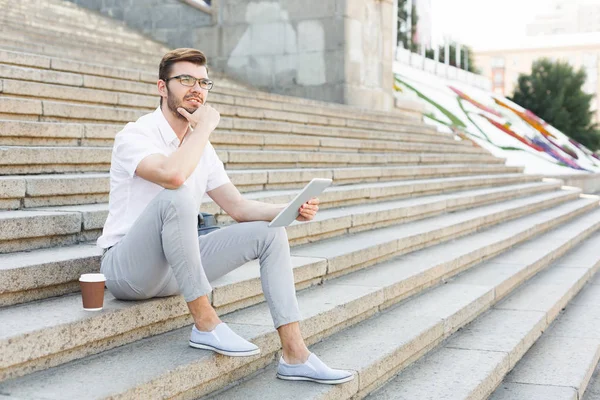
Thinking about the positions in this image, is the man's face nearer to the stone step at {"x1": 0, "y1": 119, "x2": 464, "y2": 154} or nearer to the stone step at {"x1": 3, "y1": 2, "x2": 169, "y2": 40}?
the stone step at {"x1": 0, "y1": 119, "x2": 464, "y2": 154}

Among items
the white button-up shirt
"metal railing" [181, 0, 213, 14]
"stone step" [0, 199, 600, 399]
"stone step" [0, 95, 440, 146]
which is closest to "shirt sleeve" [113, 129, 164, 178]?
A: the white button-up shirt

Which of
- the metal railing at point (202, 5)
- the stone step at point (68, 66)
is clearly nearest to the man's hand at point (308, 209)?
the stone step at point (68, 66)

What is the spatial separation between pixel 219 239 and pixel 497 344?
191 cm

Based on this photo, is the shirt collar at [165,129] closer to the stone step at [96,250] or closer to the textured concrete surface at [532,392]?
the stone step at [96,250]

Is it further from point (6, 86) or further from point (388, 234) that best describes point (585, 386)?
point (6, 86)

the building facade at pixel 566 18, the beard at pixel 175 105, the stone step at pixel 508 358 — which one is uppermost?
the building facade at pixel 566 18

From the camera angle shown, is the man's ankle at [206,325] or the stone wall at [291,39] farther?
the stone wall at [291,39]

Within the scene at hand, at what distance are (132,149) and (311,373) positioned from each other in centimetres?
107

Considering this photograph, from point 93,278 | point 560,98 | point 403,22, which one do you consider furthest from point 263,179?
point 403,22

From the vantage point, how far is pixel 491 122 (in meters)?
20.5

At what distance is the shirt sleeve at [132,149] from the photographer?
296cm

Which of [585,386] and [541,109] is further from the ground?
[541,109]

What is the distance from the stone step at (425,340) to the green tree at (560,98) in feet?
90.9

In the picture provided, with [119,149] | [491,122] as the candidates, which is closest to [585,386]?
[119,149]
